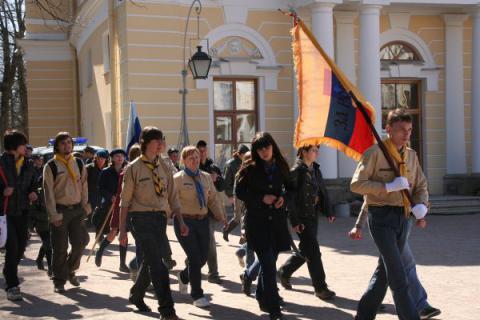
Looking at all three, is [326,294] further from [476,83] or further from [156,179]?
[476,83]

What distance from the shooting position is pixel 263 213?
744 centimetres

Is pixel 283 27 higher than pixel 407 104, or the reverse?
Answer: pixel 283 27

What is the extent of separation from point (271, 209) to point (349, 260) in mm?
4189

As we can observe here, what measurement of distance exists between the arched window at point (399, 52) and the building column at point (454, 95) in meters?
0.86

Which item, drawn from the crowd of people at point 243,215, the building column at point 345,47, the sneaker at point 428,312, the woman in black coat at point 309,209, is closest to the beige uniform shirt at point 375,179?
the crowd of people at point 243,215

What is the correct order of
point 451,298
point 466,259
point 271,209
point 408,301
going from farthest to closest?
point 466,259 < point 451,298 < point 271,209 < point 408,301

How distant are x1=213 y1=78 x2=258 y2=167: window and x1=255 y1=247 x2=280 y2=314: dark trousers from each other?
1242 cm

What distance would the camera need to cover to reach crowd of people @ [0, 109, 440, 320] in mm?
6555

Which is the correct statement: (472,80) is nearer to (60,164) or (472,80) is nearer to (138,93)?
(138,93)

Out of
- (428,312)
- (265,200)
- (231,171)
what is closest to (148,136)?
(265,200)

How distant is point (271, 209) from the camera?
7.45 m

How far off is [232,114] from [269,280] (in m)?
12.9

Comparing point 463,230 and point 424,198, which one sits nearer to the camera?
point 424,198

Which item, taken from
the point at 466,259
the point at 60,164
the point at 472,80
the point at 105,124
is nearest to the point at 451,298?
the point at 466,259
